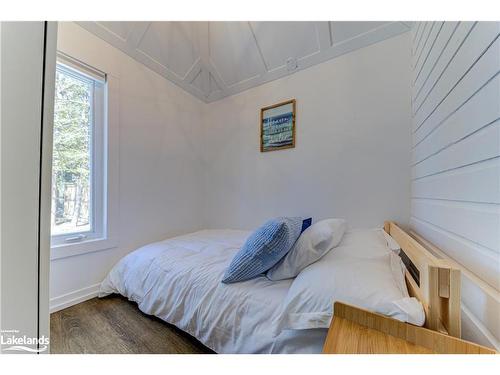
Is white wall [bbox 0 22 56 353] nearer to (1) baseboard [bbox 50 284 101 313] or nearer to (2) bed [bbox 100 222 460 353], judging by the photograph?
(2) bed [bbox 100 222 460 353]

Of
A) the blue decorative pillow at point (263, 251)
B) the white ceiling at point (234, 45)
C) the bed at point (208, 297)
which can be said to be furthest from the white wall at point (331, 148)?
the blue decorative pillow at point (263, 251)

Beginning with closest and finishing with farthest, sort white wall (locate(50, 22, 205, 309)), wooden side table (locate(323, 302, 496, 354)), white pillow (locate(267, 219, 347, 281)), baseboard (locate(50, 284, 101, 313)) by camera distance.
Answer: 1. wooden side table (locate(323, 302, 496, 354))
2. white pillow (locate(267, 219, 347, 281))
3. baseboard (locate(50, 284, 101, 313))
4. white wall (locate(50, 22, 205, 309))

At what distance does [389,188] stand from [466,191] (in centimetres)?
110

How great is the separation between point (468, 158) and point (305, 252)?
0.76 m

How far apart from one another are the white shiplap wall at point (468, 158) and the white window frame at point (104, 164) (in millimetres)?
2423

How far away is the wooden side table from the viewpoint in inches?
20.7

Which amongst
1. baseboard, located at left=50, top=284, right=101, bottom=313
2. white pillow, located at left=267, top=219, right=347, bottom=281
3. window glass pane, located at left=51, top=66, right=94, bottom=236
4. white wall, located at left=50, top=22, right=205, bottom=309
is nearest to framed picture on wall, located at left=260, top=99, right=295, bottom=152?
white wall, located at left=50, top=22, right=205, bottom=309

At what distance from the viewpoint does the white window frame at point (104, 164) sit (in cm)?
185

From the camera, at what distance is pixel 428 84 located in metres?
1.23

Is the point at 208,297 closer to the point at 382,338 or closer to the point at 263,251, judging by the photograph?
the point at 263,251

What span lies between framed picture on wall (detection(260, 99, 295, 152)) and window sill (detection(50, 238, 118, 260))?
1.92 m
